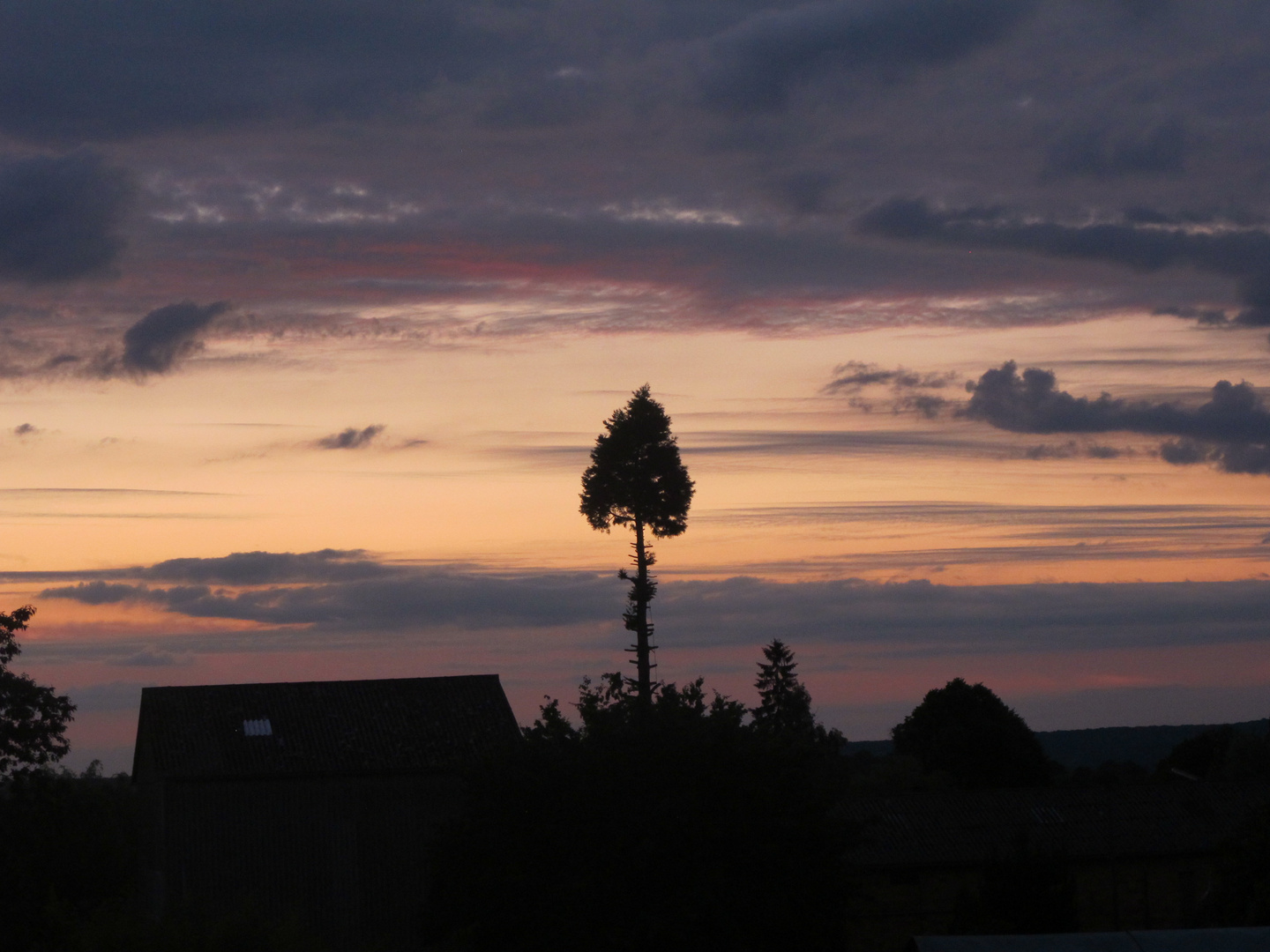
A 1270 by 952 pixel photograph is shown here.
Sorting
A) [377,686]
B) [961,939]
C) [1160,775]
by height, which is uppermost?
[377,686]

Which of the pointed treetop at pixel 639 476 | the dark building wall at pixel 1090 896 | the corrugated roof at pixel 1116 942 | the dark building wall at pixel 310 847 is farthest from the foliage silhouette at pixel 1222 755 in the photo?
the corrugated roof at pixel 1116 942

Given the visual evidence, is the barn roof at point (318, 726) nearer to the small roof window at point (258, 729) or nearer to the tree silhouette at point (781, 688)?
the small roof window at point (258, 729)

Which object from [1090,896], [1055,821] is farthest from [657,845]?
[1055,821]

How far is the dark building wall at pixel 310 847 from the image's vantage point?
3659 centimetres

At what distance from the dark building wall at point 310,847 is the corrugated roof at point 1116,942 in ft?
61.4

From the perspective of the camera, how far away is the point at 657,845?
2517 centimetres

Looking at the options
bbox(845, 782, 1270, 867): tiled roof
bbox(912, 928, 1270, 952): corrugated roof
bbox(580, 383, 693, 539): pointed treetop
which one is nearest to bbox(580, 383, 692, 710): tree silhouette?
bbox(580, 383, 693, 539): pointed treetop

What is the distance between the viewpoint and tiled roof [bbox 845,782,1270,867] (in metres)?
43.7

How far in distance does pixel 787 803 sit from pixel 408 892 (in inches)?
609

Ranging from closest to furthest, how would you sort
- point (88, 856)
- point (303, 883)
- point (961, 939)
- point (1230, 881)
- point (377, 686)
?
1. point (961, 939)
2. point (1230, 881)
3. point (303, 883)
4. point (377, 686)
5. point (88, 856)

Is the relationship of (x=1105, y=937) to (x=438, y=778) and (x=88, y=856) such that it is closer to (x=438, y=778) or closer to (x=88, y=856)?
(x=438, y=778)

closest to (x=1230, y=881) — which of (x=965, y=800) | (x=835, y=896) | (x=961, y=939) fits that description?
(x=835, y=896)

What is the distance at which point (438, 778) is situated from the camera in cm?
3878

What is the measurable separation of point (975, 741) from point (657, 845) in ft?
176
